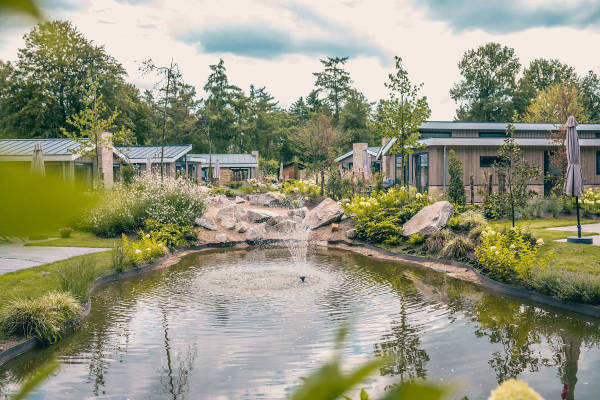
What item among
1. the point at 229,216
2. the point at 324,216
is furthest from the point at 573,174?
the point at 229,216

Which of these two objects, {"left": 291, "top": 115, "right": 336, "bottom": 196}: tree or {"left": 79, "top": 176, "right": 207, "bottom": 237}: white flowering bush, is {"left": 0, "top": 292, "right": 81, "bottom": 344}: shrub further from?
{"left": 291, "top": 115, "right": 336, "bottom": 196}: tree

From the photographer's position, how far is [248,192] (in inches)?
1187

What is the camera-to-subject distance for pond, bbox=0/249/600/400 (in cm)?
517

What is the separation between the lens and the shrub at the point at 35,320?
6.54 metres

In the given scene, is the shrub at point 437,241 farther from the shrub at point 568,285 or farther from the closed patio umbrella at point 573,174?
the shrub at point 568,285

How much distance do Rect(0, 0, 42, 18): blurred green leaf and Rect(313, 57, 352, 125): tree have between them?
60.3 metres

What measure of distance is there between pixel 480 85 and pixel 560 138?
110 feet

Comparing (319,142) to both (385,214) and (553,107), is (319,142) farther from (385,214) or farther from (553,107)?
(385,214)

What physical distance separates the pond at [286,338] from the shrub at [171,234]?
148 inches

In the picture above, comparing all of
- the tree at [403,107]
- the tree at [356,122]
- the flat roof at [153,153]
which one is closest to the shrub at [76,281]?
the tree at [403,107]

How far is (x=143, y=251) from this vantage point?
12.3 m

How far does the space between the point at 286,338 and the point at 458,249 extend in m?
7.15

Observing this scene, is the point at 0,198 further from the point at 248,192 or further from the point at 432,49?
the point at 248,192

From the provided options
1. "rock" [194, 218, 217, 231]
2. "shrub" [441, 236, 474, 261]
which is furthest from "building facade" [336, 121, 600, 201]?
"rock" [194, 218, 217, 231]
